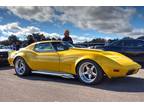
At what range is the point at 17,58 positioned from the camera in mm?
8750

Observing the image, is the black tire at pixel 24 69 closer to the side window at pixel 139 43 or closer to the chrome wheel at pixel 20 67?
the chrome wheel at pixel 20 67

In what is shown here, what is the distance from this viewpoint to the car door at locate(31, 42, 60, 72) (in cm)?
771

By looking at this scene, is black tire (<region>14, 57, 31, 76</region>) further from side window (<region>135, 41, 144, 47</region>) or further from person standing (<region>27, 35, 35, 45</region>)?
side window (<region>135, 41, 144, 47</region>)

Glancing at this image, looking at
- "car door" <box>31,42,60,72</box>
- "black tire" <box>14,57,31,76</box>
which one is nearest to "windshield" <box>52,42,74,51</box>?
"car door" <box>31,42,60,72</box>

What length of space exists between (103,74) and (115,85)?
39cm

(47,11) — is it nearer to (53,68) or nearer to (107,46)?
(53,68)

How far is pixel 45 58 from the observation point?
795 centimetres

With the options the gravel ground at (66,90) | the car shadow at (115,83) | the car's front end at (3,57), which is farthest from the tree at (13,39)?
the gravel ground at (66,90)

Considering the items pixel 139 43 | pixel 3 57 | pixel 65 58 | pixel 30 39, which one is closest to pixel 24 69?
pixel 65 58

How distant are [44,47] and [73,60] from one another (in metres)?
1.35

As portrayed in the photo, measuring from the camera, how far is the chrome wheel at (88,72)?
6.95m

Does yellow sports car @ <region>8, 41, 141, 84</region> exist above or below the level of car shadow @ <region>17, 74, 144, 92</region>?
above

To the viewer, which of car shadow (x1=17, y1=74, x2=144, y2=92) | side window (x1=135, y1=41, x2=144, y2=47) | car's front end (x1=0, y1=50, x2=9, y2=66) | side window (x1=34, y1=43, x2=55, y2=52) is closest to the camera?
car shadow (x1=17, y1=74, x2=144, y2=92)
